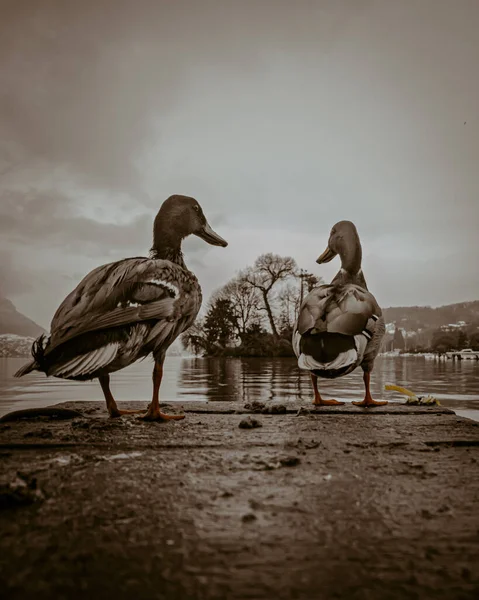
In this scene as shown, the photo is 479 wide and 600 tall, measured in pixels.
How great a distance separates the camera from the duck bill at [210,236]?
3998 millimetres

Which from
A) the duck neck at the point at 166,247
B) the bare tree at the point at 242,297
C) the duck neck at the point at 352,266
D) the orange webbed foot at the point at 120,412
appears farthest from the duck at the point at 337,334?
the bare tree at the point at 242,297

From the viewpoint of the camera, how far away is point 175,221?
3.76 m

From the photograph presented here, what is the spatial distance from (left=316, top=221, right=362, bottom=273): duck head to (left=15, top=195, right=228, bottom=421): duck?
7.45 ft

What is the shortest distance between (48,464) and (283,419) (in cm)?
167

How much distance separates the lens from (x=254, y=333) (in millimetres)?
28125

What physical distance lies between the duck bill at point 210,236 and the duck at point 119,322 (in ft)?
1.55

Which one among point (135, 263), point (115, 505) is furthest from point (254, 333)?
point (115, 505)

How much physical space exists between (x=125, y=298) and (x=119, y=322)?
0.64 ft

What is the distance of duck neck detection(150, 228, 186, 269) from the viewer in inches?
146

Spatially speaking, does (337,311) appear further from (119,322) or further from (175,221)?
(119,322)

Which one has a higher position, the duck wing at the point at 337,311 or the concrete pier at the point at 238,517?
the duck wing at the point at 337,311

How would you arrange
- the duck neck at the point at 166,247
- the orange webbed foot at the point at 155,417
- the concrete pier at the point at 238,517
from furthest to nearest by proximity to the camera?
the duck neck at the point at 166,247 < the orange webbed foot at the point at 155,417 < the concrete pier at the point at 238,517

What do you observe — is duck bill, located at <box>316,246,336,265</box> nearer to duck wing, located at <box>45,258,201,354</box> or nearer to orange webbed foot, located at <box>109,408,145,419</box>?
duck wing, located at <box>45,258,201,354</box>

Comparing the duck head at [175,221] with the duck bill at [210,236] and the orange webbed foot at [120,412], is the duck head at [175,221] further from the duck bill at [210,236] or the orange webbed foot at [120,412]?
the orange webbed foot at [120,412]
